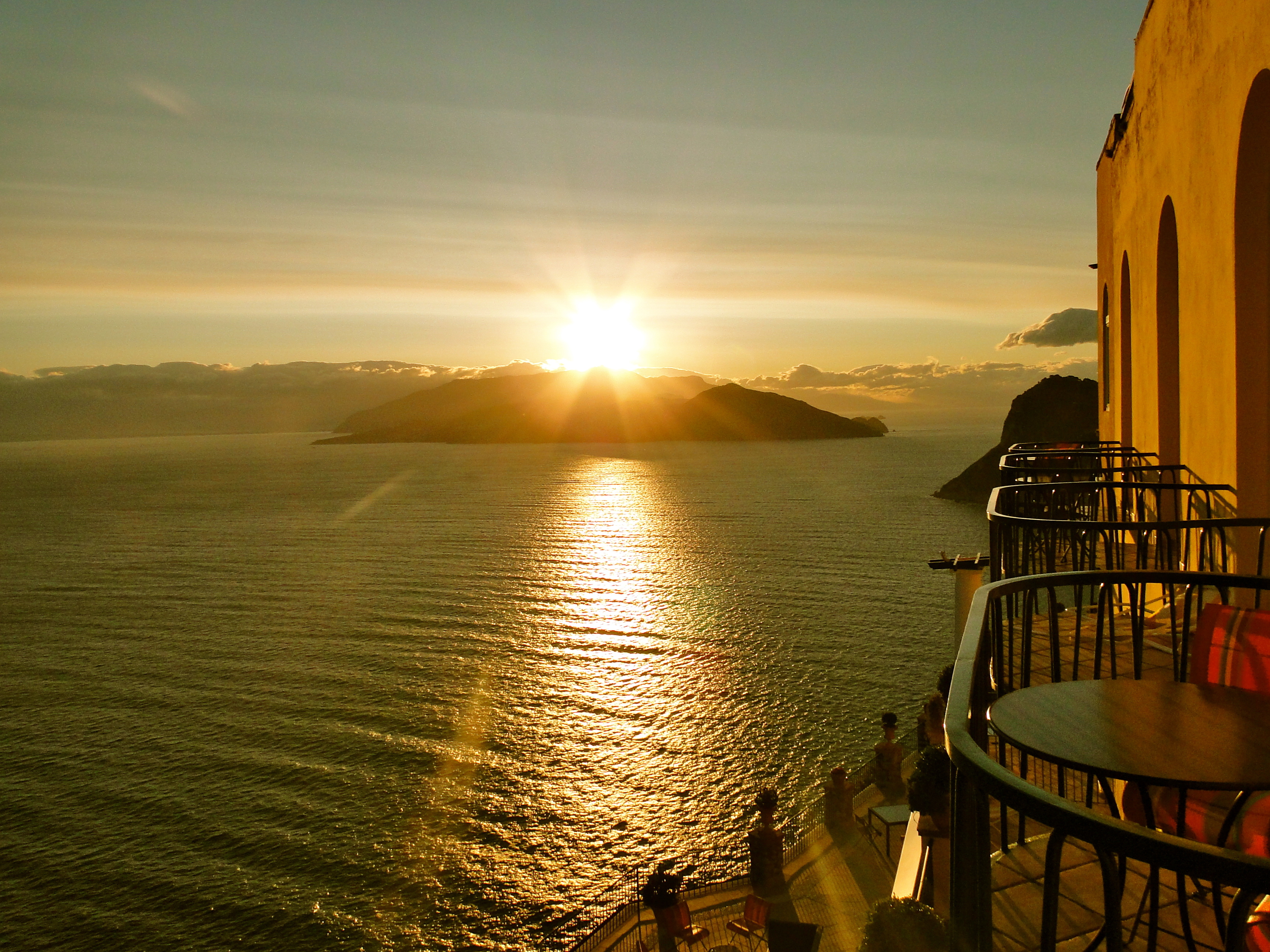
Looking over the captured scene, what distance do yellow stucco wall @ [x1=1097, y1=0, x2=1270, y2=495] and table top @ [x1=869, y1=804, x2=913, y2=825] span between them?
380 inches

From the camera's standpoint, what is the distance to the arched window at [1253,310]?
5742 millimetres

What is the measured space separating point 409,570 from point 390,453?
146 m

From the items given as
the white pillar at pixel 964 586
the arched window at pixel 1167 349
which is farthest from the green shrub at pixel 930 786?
the arched window at pixel 1167 349

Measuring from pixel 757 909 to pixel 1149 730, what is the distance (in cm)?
1529

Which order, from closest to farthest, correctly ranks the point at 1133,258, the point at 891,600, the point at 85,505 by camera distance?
the point at 1133,258 < the point at 891,600 < the point at 85,505

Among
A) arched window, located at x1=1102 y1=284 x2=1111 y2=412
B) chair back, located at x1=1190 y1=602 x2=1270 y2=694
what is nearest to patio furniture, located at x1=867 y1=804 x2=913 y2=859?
arched window, located at x1=1102 y1=284 x2=1111 y2=412

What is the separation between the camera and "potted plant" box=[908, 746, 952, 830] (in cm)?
957

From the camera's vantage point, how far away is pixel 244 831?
18.9 m

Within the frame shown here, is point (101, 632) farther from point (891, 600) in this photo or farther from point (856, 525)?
point (856, 525)

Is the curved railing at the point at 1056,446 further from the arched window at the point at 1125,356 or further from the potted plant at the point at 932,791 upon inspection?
the potted plant at the point at 932,791

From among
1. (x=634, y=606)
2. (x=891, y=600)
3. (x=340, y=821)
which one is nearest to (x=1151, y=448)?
(x=340, y=821)

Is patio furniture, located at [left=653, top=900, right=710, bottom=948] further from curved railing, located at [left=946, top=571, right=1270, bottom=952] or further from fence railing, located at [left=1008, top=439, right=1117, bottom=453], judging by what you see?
curved railing, located at [left=946, top=571, right=1270, bottom=952]

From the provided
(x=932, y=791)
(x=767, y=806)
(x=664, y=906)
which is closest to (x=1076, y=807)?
(x=932, y=791)

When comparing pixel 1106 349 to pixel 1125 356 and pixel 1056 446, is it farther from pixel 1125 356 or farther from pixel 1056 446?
pixel 1056 446
